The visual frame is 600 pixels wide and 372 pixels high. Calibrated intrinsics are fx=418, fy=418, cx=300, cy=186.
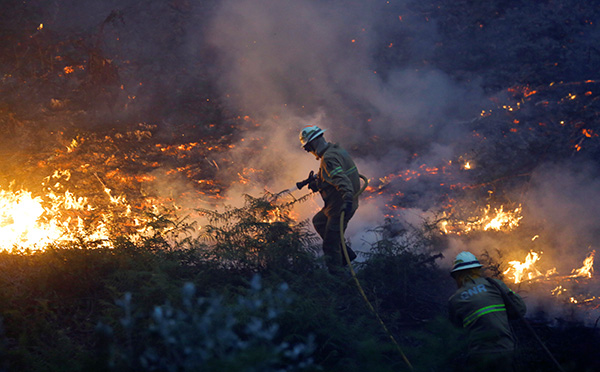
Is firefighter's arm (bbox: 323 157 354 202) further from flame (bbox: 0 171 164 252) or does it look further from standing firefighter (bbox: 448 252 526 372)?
flame (bbox: 0 171 164 252)

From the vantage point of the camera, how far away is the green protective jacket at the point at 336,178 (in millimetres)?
5441

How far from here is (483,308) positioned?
3242 mm

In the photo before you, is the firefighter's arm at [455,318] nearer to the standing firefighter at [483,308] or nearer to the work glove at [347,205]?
the standing firefighter at [483,308]

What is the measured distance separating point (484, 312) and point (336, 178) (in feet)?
8.79

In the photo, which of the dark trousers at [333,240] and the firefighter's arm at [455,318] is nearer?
the firefighter's arm at [455,318]

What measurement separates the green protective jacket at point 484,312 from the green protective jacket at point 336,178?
222 cm

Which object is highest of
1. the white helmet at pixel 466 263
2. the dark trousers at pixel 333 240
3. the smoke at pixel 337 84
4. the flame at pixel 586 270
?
the smoke at pixel 337 84

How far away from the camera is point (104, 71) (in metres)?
12.2

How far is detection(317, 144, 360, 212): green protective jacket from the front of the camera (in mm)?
5441

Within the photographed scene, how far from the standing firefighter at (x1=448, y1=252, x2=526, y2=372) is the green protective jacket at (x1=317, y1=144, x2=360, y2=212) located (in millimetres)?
2044

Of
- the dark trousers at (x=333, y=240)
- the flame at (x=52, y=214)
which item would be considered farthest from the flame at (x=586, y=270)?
the flame at (x=52, y=214)

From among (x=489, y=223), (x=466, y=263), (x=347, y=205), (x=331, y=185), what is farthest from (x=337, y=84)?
(x=466, y=263)

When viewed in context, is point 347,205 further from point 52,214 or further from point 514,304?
point 52,214

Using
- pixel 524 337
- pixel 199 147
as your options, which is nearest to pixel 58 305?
pixel 524 337
